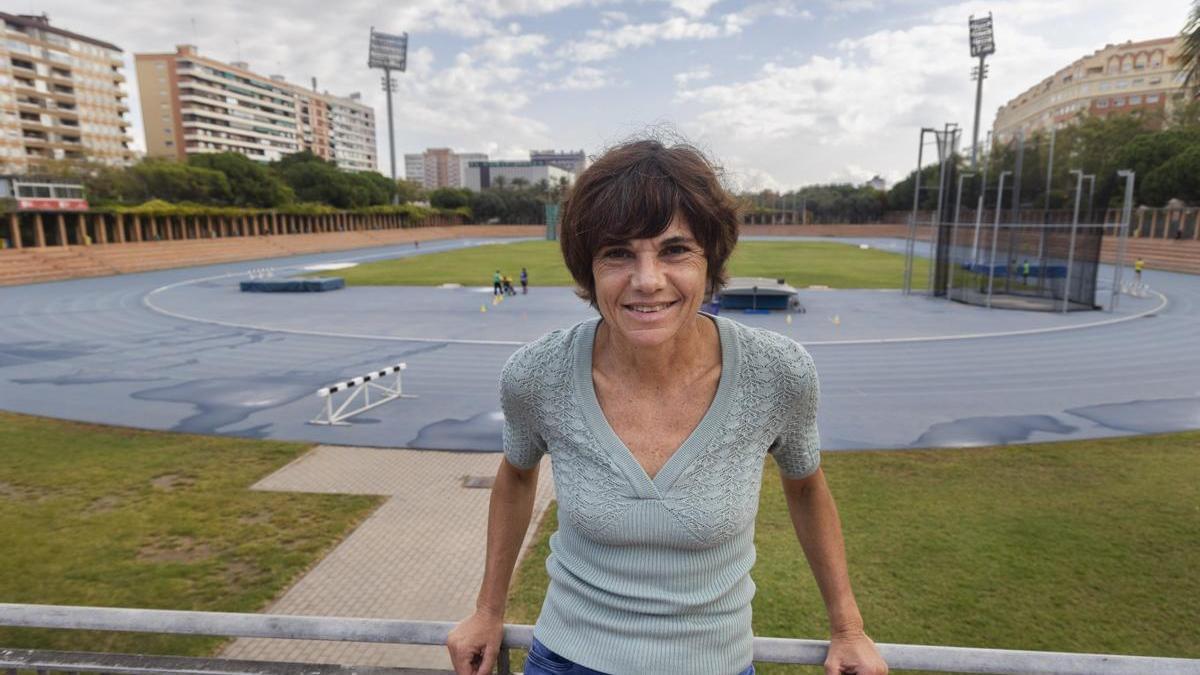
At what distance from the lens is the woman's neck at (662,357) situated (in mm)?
1820

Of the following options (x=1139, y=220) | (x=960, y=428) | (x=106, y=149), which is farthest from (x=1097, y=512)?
(x=106, y=149)

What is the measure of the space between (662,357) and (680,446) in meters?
0.24

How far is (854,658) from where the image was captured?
→ 181 cm

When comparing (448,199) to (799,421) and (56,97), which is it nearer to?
(56,97)

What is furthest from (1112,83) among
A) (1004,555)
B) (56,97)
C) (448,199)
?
(56,97)

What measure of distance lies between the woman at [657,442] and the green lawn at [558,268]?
2491cm

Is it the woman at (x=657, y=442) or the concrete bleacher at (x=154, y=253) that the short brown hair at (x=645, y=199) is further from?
the concrete bleacher at (x=154, y=253)

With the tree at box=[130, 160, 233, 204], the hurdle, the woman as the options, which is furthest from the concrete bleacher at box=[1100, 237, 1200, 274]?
the tree at box=[130, 160, 233, 204]

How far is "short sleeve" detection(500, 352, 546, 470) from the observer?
6.08 feet

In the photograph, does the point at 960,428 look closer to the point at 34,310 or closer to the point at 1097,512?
the point at 1097,512

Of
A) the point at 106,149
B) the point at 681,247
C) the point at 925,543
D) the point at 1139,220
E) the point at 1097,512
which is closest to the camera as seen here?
the point at 681,247

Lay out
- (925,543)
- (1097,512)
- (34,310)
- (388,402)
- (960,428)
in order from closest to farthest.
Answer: (925,543) → (1097,512) → (960,428) → (388,402) → (34,310)

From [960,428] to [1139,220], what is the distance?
1823 inches

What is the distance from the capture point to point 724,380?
178 centimetres
